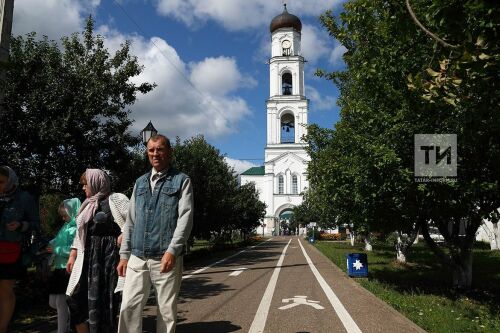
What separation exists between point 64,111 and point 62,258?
20.7ft

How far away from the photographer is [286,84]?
79438mm

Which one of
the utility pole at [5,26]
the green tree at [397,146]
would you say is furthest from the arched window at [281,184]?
the utility pole at [5,26]

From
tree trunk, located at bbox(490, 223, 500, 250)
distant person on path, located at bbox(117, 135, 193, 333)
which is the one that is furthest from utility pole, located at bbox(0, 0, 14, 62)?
tree trunk, located at bbox(490, 223, 500, 250)

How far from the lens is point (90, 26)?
11.6 meters

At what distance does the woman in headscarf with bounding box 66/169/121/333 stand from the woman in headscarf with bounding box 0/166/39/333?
2.59 ft

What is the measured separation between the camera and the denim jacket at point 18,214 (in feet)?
15.9

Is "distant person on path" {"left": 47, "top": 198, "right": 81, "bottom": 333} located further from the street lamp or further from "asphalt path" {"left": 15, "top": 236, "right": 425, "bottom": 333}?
the street lamp

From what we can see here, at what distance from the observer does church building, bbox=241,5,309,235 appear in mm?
76188

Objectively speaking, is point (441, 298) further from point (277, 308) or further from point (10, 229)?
point (10, 229)

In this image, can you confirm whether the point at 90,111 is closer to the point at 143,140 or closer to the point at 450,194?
the point at 143,140

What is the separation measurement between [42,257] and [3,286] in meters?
0.48

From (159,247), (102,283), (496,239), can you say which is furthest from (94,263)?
(496,239)

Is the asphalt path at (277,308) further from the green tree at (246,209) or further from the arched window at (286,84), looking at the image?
the arched window at (286,84)

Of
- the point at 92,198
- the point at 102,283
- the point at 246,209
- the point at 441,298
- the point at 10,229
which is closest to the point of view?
the point at 102,283
